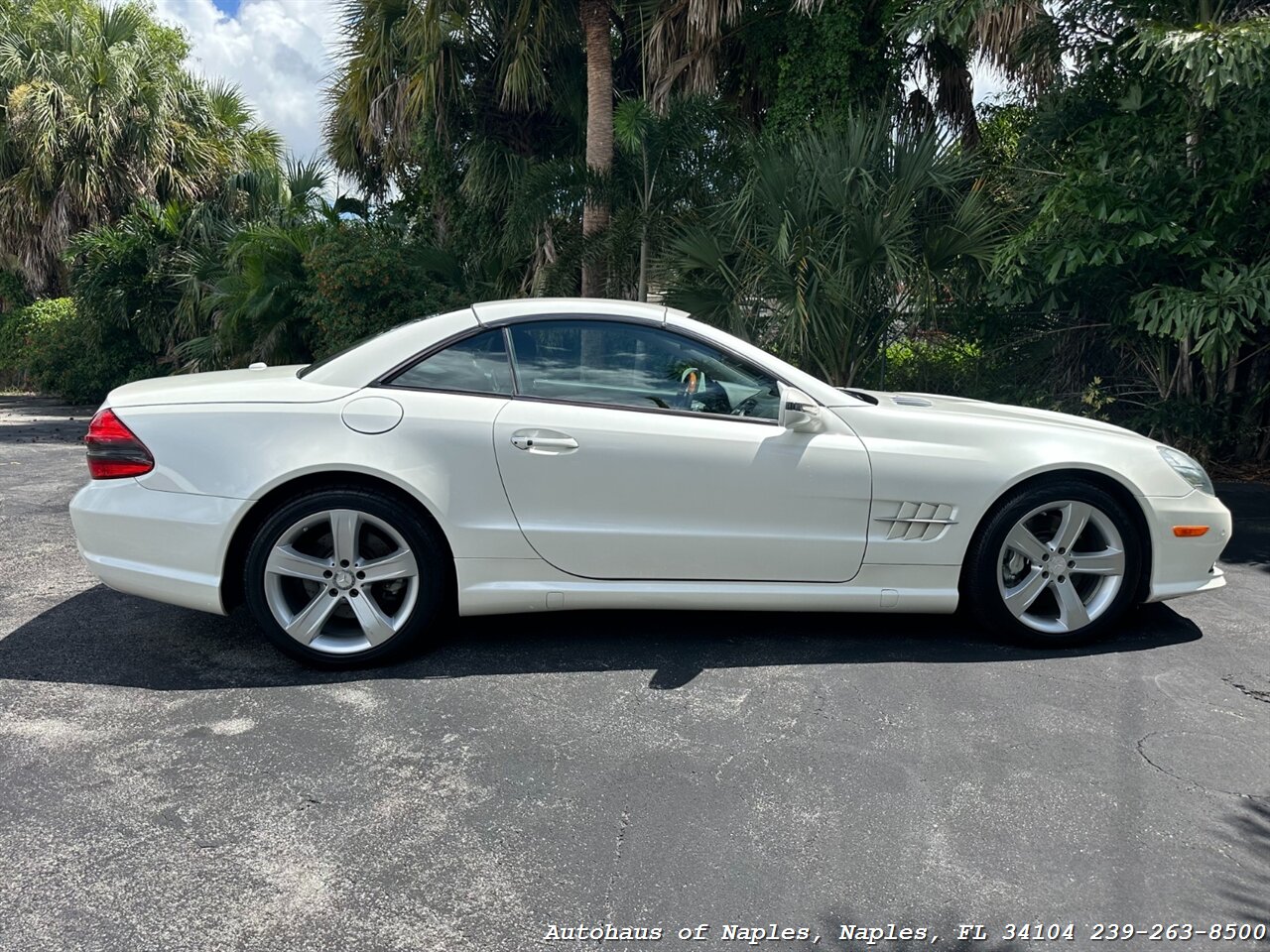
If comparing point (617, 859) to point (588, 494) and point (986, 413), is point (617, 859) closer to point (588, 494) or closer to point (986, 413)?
point (588, 494)

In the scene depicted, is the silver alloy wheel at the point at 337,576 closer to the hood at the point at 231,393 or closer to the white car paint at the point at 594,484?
the white car paint at the point at 594,484

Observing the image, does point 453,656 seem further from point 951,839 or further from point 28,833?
point 951,839

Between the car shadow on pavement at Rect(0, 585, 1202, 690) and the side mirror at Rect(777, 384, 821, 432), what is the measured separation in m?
0.96

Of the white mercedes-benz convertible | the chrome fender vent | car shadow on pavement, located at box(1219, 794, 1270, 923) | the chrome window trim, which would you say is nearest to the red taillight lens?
the white mercedes-benz convertible

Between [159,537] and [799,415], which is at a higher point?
[799,415]

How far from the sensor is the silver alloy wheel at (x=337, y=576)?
4.34 m

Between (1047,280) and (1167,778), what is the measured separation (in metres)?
6.11

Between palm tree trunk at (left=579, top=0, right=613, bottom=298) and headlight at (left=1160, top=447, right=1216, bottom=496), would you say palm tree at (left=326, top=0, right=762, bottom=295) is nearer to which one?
palm tree trunk at (left=579, top=0, right=613, bottom=298)

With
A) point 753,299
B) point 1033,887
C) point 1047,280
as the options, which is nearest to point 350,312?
point 753,299

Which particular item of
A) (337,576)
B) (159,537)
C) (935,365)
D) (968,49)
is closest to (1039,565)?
(337,576)

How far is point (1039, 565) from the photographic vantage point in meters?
4.70

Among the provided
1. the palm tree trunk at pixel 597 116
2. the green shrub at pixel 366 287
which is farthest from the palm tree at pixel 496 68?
the green shrub at pixel 366 287

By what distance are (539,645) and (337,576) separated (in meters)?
0.93

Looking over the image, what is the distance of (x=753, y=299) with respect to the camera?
10148 mm
